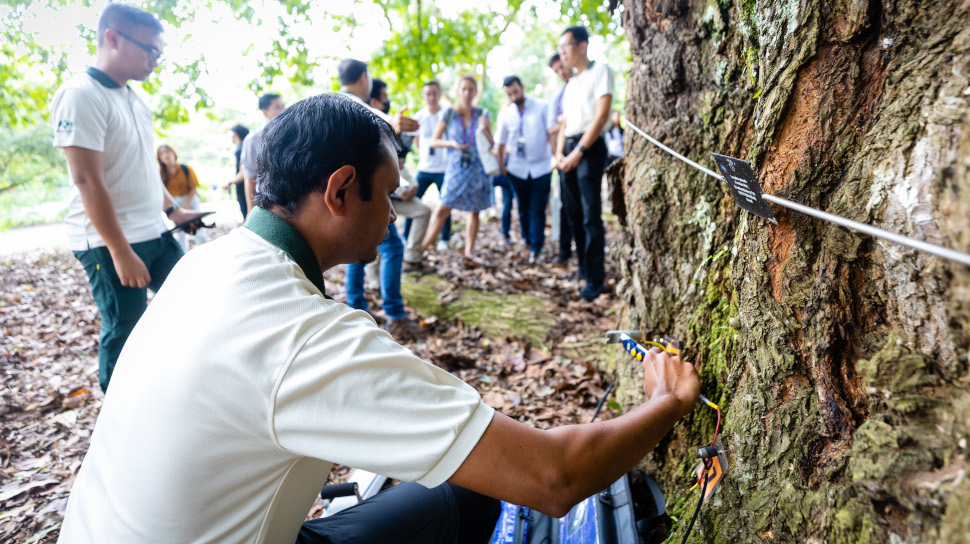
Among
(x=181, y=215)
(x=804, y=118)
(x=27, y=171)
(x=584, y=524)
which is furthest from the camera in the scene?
(x=27, y=171)

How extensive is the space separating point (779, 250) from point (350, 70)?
3865 mm

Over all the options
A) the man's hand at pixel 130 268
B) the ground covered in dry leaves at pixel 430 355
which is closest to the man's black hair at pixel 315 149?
the man's hand at pixel 130 268

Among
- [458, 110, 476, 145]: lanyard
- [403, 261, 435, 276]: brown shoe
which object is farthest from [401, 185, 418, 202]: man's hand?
[458, 110, 476, 145]: lanyard

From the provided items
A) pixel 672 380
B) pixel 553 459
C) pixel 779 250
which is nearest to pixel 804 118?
pixel 779 250

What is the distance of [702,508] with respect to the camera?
1.73 metres

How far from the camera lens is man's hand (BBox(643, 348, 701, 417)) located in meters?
1.66

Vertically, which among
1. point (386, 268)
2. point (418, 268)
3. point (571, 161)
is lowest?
point (418, 268)

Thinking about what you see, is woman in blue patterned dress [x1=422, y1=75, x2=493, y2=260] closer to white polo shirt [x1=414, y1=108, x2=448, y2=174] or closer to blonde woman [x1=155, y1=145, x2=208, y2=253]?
white polo shirt [x1=414, y1=108, x2=448, y2=174]

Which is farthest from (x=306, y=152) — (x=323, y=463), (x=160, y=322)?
(x=323, y=463)

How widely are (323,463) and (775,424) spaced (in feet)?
4.30

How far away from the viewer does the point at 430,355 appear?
4.28 metres

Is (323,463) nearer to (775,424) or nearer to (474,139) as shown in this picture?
(775,424)

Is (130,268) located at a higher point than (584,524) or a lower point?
higher

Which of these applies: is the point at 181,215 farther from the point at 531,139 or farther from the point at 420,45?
the point at 420,45
